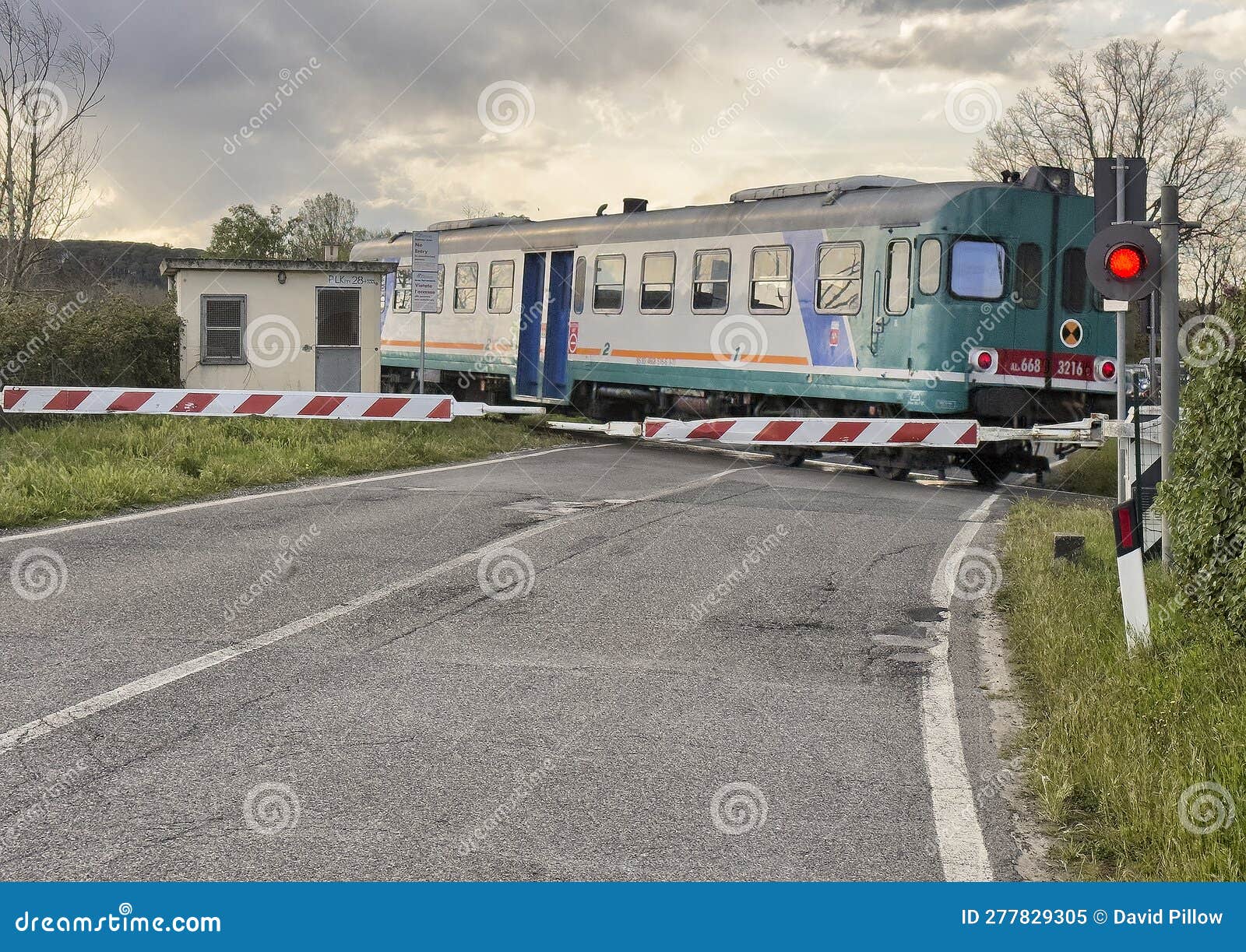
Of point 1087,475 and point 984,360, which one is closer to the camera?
point 984,360

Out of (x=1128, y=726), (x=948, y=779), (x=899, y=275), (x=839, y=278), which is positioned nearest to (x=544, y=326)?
(x=839, y=278)

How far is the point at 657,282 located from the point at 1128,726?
16.2m

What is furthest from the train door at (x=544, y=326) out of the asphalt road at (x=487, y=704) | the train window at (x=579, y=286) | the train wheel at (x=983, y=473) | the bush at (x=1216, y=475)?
the bush at (x=1216, y=475)

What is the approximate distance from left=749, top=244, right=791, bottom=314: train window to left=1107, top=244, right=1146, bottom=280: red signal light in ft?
35.5

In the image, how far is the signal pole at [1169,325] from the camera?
800 cm

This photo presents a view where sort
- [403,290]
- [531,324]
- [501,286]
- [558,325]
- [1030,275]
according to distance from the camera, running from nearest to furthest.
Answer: [1030,275] < [558,325] < [531,324] < [501,286] < [403,290]

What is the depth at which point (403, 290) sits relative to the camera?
29.6m

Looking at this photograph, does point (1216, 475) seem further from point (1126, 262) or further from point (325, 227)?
point (325, 227)

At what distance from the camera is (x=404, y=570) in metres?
9.70

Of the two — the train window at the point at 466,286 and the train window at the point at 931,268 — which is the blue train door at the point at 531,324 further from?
the train window at the point at 931,268

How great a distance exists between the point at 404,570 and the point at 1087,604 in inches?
177

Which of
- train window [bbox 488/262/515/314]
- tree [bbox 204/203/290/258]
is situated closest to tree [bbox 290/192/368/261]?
tree [bbox 204/203/290/258]

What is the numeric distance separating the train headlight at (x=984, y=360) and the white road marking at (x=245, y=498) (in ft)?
19.2

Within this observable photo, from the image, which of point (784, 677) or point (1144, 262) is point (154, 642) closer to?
point (784, 677)
